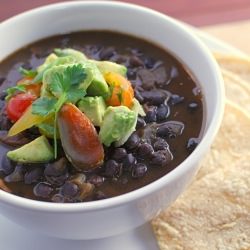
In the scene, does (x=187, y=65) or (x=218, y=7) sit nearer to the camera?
(x=187, y=65)

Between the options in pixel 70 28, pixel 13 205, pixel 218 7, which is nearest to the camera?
pixel 13 205

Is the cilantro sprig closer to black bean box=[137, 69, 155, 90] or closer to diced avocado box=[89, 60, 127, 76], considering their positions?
diced avocado box=[89, 60, 127, 76]

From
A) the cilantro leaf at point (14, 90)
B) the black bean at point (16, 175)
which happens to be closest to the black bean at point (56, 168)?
the black bean at point (16, 175)

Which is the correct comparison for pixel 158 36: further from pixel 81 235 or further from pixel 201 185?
pixel 81 235

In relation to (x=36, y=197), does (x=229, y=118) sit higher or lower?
lower

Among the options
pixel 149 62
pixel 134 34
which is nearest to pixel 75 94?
pixel 149 62

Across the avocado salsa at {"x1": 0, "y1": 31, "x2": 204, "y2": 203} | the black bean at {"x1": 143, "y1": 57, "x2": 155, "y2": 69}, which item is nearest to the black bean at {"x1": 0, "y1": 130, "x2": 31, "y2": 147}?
the avocado salsa at {"x1": 0, "y1": 31, "x2": 204, "y2": 203}

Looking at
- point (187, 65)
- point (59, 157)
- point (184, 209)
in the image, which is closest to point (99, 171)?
point (59, 157)
